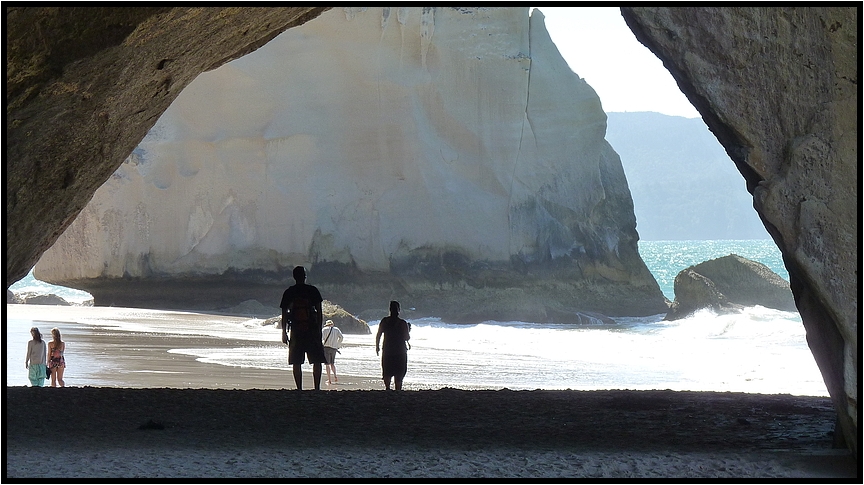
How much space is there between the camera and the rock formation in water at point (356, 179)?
25891mm

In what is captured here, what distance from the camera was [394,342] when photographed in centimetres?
761

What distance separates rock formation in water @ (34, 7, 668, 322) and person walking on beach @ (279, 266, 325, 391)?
1862 cm

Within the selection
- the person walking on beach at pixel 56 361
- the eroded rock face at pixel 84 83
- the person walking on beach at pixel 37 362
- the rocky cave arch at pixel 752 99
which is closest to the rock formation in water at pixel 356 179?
the person walking on beach at pixel 56 361

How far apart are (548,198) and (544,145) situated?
1588 mm

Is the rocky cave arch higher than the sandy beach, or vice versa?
the rocky cave arch

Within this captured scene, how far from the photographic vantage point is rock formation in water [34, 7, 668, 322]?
25891 millimetres

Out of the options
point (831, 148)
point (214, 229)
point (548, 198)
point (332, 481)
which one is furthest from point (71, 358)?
point (548, 198)

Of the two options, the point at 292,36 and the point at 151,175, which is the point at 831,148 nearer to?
the point at 292,36

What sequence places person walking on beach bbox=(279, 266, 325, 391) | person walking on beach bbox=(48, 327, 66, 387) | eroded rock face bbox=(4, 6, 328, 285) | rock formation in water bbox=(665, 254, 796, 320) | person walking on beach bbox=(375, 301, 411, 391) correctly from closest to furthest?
eroded rock face bbox=(4, 6, 328, 285)
person walking on beach bbox=(279, 266, 325, 391)
person walking on beach bbox=(375, 301, 411, 391)
person walking on beach bbox=(48, 327, 66, 387)
rock formation in water bbox=(665, 254, 796, 320)

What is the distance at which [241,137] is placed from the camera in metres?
26.2

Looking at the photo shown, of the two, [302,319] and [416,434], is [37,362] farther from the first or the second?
[416,434]

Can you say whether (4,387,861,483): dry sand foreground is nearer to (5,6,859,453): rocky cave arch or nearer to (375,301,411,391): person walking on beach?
(5,6,859,453): rocky cave arch

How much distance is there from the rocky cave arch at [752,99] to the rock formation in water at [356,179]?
66.6 feet

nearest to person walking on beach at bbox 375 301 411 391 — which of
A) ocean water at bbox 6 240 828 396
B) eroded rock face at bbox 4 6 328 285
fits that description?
ocean water at bbox 6 240 828 396
